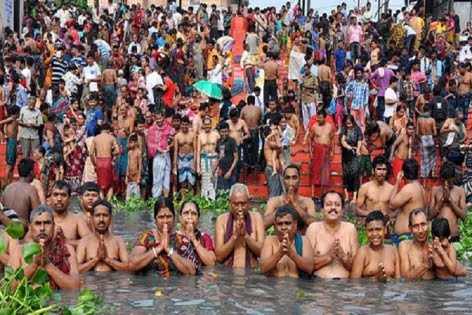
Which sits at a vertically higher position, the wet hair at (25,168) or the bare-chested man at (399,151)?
the bare-chested man at (399,151)

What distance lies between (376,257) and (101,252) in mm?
2907

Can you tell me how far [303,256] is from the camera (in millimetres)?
12875

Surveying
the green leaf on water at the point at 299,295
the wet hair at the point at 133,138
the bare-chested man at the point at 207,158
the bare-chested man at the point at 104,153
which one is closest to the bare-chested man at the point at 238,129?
the bare-chested man at the point at 207,158

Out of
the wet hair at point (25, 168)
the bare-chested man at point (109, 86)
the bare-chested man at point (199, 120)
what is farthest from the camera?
the bare-chested man at point (109, 86)


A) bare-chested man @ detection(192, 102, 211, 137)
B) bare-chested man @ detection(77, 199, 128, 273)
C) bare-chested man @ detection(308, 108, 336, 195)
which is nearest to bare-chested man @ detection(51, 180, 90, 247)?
bare-chested man @ detection(77, 199, 128, 273)

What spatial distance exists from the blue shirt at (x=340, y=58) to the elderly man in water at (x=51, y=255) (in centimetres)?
1800

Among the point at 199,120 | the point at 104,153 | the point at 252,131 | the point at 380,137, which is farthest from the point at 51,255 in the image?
the point at 252,131

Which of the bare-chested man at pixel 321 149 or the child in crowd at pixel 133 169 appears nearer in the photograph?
the bare-chested man at pixel 321 149

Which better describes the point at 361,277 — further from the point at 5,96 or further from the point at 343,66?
the point at 343,66

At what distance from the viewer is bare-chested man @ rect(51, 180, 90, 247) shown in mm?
13203

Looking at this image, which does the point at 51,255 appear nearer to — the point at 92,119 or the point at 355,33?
the point at 92,119

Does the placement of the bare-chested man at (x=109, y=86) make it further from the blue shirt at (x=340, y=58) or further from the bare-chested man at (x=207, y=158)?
the blue shirt at (x=340, y=58)

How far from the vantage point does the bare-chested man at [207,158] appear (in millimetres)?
20953

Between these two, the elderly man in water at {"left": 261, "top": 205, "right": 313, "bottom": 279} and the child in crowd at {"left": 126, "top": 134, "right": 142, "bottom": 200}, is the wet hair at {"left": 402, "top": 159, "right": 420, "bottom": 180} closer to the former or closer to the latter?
the elderly man in water at {"left": 261, "top": 205, "right": 313, "bottom": 279}
